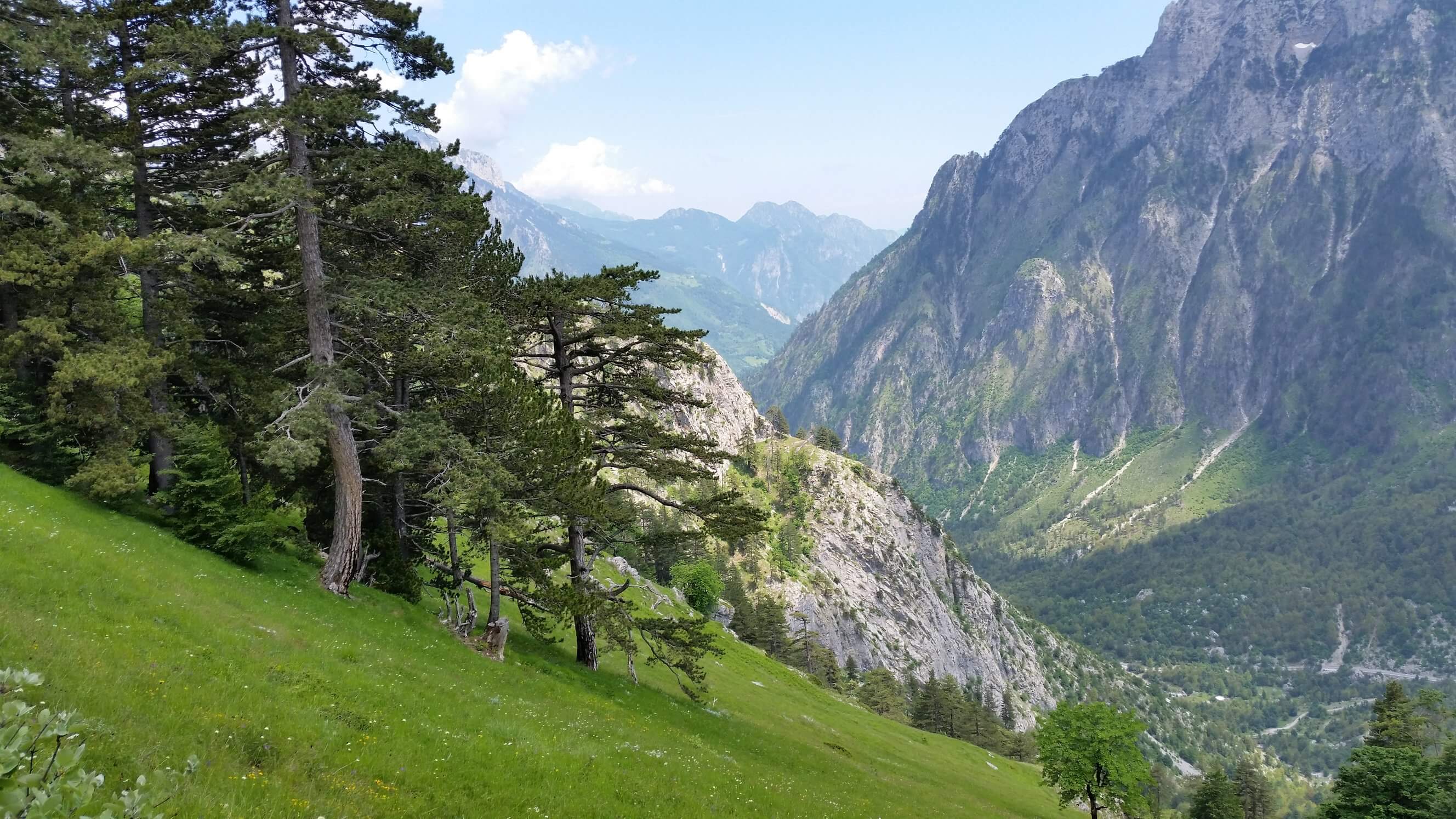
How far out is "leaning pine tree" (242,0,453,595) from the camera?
2058 centimetres

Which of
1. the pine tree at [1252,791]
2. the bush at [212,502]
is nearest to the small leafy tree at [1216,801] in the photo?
the pine tree at [1252,791]

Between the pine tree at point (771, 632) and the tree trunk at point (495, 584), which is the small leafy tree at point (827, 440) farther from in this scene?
the tree trunk at point (495, 584)

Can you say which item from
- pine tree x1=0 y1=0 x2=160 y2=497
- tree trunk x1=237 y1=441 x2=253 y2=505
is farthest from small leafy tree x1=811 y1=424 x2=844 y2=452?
pine tree x1=0 y1=0 x2=160 y2=497

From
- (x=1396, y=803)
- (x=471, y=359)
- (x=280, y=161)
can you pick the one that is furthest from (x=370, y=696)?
(x=1396, y=803)

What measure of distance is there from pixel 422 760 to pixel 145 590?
29.8ft

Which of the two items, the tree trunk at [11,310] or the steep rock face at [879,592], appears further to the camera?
the steep rock face at [879,592]

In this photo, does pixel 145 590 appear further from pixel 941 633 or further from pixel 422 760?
pixel 941 633

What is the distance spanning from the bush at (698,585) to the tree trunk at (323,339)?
2580 inches

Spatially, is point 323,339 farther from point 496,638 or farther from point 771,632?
point 771,632

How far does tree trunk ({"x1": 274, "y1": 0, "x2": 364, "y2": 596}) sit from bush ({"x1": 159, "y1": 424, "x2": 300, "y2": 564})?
2728mm

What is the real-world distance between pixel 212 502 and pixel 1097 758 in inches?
1928

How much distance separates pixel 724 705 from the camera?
37875mm

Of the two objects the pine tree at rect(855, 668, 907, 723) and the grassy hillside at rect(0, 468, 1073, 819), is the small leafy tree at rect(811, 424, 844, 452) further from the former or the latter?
the grassy hillside at rect(0, 468, 1073, 819)

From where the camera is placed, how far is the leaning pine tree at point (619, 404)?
2561 centimetres
